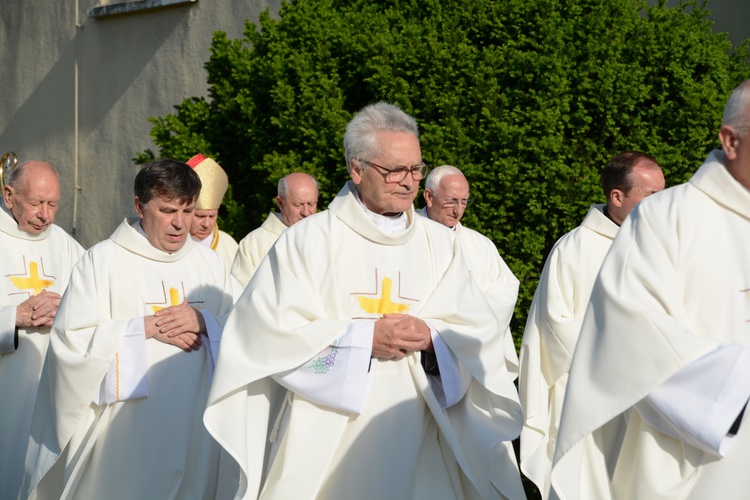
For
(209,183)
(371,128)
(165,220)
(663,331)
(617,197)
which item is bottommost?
(209,183)

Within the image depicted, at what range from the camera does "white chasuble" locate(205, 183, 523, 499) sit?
16.0 feet

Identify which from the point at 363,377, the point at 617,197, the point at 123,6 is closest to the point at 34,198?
the point at 363,377

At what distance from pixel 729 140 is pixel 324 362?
1911mm

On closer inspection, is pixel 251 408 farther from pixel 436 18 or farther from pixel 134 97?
pixel 134 97

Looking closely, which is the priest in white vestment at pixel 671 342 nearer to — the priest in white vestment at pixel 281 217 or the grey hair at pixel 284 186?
the priest in white vestment at pixel 281 217

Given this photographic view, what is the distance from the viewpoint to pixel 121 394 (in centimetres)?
583

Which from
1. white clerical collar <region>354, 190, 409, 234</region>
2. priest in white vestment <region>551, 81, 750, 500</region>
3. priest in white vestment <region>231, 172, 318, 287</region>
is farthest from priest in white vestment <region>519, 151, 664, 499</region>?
priest in white vestment <region>551, 81, 750, 500</region>

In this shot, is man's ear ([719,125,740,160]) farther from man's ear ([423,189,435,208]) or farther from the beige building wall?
the beige building wall

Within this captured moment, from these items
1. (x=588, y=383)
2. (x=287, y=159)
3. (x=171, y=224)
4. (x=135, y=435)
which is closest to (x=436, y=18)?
(x=287, y=159)

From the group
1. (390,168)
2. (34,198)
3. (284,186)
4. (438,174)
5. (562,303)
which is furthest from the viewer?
(284,186)

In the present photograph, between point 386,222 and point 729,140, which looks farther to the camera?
point 386,222

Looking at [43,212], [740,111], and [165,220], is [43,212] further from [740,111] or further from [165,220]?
[740,111]

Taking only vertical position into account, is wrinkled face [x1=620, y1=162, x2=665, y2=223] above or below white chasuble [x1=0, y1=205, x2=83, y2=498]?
above

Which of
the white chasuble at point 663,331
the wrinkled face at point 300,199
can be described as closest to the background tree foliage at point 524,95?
the wrinkled face at point 300,199
